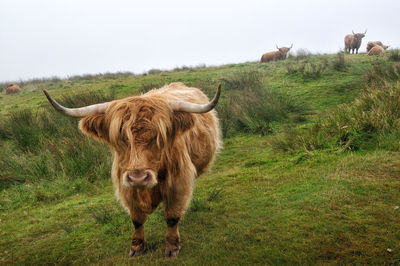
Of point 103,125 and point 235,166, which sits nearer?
point 103,125

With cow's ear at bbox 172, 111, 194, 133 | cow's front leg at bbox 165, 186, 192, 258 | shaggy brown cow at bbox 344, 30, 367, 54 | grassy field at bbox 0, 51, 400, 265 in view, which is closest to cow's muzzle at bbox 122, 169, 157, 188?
cow's ear at bbox 172, 111, 194, 133

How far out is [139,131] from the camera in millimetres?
2359

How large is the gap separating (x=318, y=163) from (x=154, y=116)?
295cm

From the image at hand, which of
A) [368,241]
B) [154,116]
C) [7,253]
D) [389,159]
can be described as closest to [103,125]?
[154,116]

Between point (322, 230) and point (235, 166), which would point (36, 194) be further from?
point (322, 230)

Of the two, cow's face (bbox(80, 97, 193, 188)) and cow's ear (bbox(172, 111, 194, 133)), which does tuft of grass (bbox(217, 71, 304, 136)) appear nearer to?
cow's ear (bbox(172, 111, 194, 133))

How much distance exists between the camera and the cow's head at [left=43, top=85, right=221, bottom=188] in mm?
2266

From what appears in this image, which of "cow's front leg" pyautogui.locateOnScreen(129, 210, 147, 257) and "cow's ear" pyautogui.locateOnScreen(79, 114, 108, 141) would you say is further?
"cow's front leg" pyautogui.locateOnScreen(129, 210, 147, 257)

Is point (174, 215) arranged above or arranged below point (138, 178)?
below

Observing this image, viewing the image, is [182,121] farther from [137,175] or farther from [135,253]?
[135,253]

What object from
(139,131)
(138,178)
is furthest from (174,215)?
(139,131)

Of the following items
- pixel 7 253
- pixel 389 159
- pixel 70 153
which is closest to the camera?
pixel 7 253

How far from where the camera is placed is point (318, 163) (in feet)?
14.4

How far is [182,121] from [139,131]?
0.46 metres
